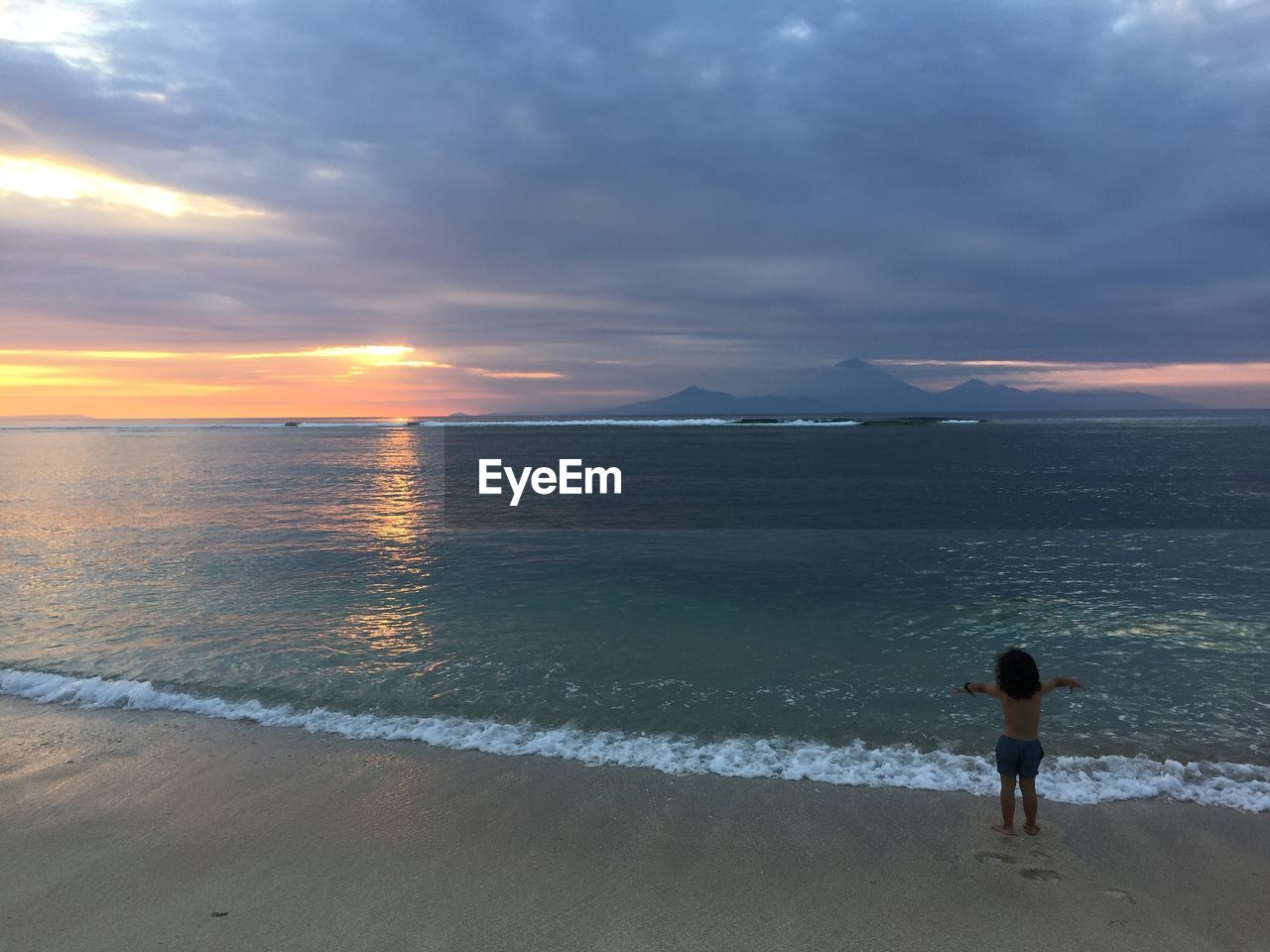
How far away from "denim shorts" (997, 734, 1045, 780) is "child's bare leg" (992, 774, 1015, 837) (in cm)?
8

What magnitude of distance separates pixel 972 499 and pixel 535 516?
22.1 metres

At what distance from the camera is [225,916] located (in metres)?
5.40

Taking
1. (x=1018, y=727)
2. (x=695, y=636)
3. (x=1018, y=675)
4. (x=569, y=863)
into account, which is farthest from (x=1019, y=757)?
(x=695, y=636)

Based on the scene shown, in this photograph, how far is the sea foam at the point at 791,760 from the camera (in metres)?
7.38

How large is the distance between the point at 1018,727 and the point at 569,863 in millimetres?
4454

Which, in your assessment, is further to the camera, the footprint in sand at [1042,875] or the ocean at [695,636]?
the ocean at [695,636]

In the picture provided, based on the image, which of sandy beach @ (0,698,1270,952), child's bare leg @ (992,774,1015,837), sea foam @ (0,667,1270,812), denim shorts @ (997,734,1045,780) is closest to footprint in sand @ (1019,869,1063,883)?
sandy beach @ (0,698,1270,952)

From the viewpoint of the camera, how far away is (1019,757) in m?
6.47

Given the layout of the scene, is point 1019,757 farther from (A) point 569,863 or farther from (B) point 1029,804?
(A) point 569,863

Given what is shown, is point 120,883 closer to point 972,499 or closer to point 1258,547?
point 1258,547

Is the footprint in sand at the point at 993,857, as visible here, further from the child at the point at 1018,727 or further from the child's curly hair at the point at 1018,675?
the child's curly hair at the point at 1018,675

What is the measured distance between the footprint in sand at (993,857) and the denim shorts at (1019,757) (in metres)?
0.73

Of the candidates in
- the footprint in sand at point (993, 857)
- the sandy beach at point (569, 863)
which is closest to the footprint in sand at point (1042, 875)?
the sandy beach at point (569, 863)

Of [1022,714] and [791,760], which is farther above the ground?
[1022,714]
